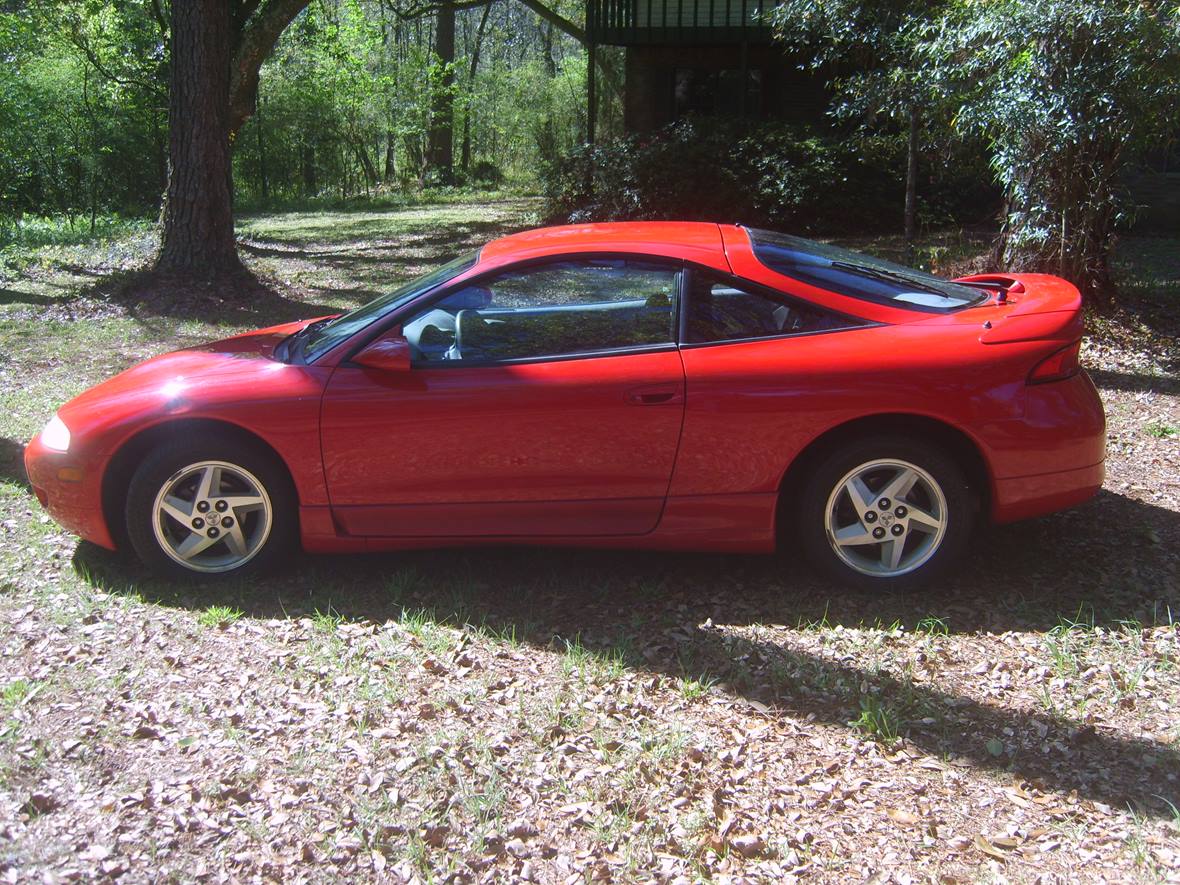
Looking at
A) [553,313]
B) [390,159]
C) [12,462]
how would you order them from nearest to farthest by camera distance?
1. [553,313]
2. [12,462]
3. [390,159]

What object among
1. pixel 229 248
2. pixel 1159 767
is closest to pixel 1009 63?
pixel 1159 767

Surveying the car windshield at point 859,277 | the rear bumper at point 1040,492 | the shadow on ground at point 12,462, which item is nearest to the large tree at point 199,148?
the shadow on ground at point 12,462

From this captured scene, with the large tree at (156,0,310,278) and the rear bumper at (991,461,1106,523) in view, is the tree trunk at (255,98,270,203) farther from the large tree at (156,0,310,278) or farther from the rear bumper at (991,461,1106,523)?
the rear bumper at (991,461,1106,523)

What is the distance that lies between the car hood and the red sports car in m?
0.02

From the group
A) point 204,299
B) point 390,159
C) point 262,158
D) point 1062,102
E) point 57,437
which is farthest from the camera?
point 390,159

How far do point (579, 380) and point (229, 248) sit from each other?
849 centimetres

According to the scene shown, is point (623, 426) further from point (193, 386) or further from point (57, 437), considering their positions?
point (57, 437)

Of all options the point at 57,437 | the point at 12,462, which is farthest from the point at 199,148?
the point at 57,437

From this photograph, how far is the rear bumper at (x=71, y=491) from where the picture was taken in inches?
167

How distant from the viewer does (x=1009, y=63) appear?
7.56 m

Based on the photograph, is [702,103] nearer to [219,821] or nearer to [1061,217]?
[1061,217]

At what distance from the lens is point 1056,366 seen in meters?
4.03

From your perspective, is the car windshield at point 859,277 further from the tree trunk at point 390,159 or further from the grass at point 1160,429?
the tree trunk at point 390,159

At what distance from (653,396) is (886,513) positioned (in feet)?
3.44
